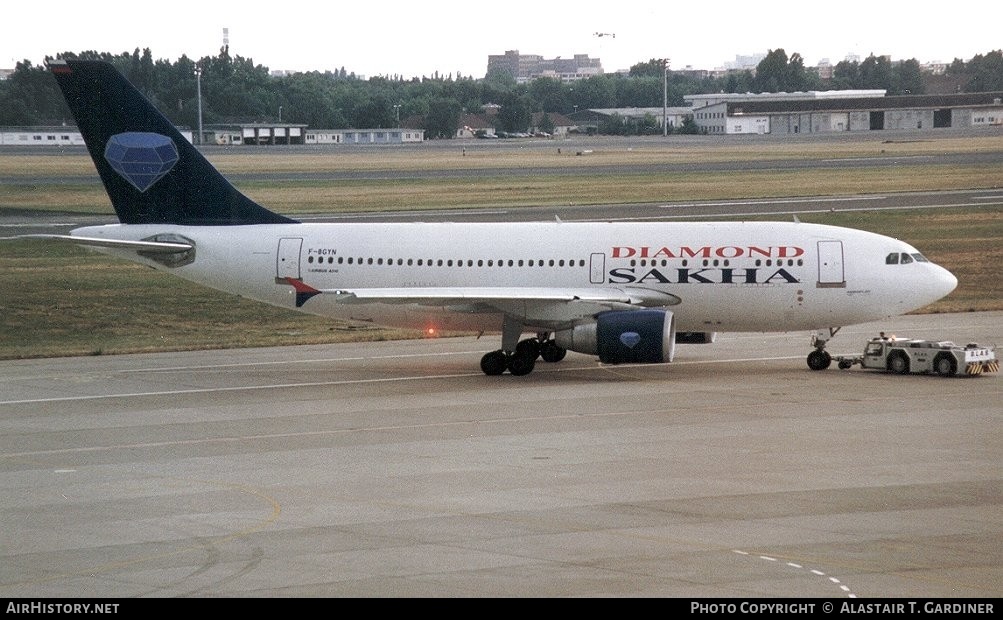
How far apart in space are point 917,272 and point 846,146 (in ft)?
420

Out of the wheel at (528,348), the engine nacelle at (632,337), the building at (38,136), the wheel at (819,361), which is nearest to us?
the engine nacelle at (632,337)

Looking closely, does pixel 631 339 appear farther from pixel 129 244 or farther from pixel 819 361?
pixel 129 244

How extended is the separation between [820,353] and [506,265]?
974 cm

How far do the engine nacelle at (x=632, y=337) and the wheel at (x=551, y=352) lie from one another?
3922 millimetres

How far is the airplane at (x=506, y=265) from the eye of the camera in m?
41.4

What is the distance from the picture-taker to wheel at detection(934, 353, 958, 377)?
40.3 meters

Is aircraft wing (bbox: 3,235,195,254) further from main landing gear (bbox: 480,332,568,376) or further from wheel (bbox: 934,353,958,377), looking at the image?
wheel (bbox: 934,353,958,377)

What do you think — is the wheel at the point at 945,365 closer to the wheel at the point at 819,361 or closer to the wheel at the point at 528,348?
the wheel at the point at 819,361

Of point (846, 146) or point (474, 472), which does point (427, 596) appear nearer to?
point (474, 472)

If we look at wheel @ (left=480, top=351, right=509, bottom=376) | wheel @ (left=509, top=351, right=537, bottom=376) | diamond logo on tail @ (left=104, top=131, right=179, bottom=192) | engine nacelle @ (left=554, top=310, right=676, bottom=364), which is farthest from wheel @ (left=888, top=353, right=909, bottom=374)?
diamond logo on tail @ (left=104, top=131, right=179, bottom=192)

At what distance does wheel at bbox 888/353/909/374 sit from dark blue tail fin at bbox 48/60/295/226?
791 inches

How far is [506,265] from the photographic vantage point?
43156 mm

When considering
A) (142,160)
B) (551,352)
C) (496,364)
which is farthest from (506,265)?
(142,160)

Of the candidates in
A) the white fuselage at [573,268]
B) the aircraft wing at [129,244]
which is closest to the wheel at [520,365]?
the white fuselage at [573,268]
